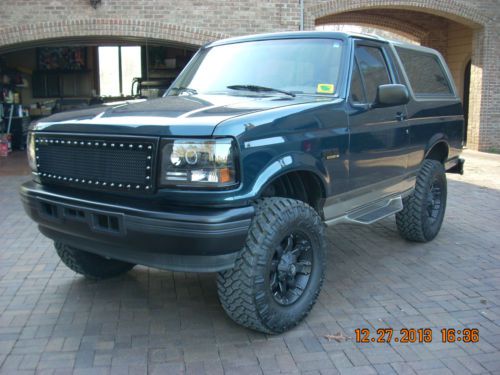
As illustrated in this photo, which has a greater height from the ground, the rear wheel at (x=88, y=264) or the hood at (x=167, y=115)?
the hood at (x=167, y=115)

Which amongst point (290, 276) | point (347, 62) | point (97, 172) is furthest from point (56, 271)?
point (347, 62)

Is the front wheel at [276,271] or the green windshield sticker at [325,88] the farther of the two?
the green windshield sticker at [325,88]

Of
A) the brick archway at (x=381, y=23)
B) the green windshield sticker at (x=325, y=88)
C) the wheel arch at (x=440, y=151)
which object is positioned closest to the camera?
the green windshield sticker at (x=325, y=88)

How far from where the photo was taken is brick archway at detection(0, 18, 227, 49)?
10.5 metres

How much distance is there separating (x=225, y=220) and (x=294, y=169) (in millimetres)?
718

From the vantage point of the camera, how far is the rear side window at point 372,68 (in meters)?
4.30

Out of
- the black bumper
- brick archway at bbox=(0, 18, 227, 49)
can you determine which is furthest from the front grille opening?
brick archway at bbox=(0, 18, 227, 49)

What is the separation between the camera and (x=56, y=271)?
470 cm

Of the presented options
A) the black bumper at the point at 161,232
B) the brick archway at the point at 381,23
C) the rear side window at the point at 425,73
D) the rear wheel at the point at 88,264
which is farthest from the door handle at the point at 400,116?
the brick archway at the point at 381,23

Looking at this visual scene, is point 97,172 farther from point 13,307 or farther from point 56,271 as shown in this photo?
point 56,271

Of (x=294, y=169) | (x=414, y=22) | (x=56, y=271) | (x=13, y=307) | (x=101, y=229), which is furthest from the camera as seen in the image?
(x=414, y=22)

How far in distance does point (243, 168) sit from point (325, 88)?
52.7 inches

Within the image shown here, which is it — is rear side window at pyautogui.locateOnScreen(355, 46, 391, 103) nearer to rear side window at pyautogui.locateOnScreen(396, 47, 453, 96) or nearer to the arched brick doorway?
rear side window at pyautogui.locateOnScreen(396, 47, 453, 96)

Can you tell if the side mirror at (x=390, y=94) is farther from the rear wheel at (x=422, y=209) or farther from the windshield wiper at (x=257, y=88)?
the rear wheel at (x=422, y=209)
